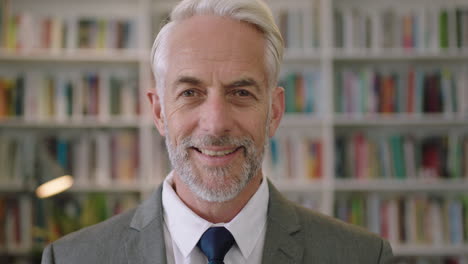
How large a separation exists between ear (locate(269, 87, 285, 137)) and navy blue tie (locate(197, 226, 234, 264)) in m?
0.28

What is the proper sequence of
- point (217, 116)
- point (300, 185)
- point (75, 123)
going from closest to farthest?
point (217, 116)
point (75, 123)
point (300, 185)

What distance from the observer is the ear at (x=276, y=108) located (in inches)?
55.4

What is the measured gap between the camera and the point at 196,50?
1274 mm

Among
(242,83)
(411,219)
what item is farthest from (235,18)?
(411,219)

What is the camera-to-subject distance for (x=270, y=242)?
1.31 m

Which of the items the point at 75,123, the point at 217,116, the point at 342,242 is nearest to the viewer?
the point at 217,116

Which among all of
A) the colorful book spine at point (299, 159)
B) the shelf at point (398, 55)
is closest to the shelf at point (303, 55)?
the shelf at point (398, 55)

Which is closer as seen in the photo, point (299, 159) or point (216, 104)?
point (216, 104)

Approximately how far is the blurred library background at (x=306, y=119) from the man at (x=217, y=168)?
217 cm

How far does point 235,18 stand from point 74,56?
96.4 inches

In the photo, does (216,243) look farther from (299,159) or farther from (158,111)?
(299,159)

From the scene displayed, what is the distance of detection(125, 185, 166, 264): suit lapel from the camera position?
128 centimetres

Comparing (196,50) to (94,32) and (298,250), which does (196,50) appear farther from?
(94,32)

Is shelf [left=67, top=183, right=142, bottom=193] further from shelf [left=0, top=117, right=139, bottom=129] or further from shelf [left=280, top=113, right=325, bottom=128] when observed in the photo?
shelf [left=280, top=113, right=325, bottom=128]
